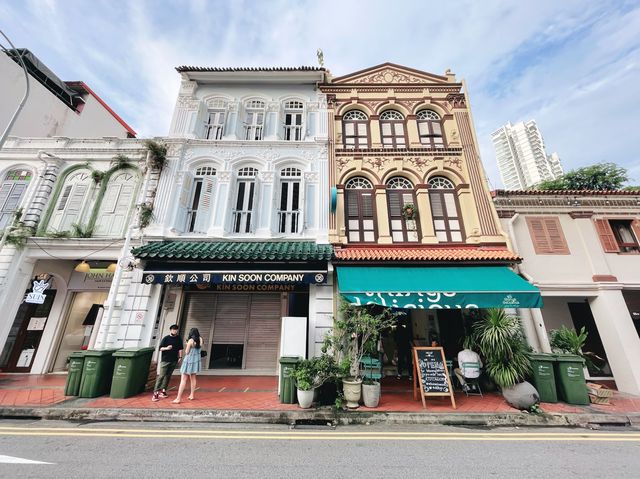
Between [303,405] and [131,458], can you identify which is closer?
[131,458]

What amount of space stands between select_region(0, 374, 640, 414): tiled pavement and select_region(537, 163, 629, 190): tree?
17.0 metres

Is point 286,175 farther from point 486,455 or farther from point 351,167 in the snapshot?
point 486,455

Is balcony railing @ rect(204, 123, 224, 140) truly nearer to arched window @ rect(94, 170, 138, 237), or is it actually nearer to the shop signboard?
arched window @ rect(94, 170, 138, 237)

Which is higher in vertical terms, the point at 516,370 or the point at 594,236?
the point at 594,236

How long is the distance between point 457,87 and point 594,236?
8.58m

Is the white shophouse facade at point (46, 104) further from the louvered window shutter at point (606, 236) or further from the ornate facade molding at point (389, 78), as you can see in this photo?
the louvered window shutter at point (606, 236)

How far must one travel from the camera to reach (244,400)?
6.66m

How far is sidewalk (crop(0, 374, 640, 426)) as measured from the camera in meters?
5.70

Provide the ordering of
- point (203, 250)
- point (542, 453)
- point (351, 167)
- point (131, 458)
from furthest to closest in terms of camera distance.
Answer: point (351, 167) → point (203, 250) → point (542, 453) → point (131, 458)

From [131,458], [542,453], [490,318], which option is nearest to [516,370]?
[490,318]

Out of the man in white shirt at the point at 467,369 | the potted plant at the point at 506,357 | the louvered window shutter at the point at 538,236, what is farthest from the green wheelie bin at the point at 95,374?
the louvered window shutter at the point at 538,236

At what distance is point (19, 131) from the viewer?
12.7m

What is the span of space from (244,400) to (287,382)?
127cm

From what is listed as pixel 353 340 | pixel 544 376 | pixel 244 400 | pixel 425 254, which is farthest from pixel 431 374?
pixel 244 400
